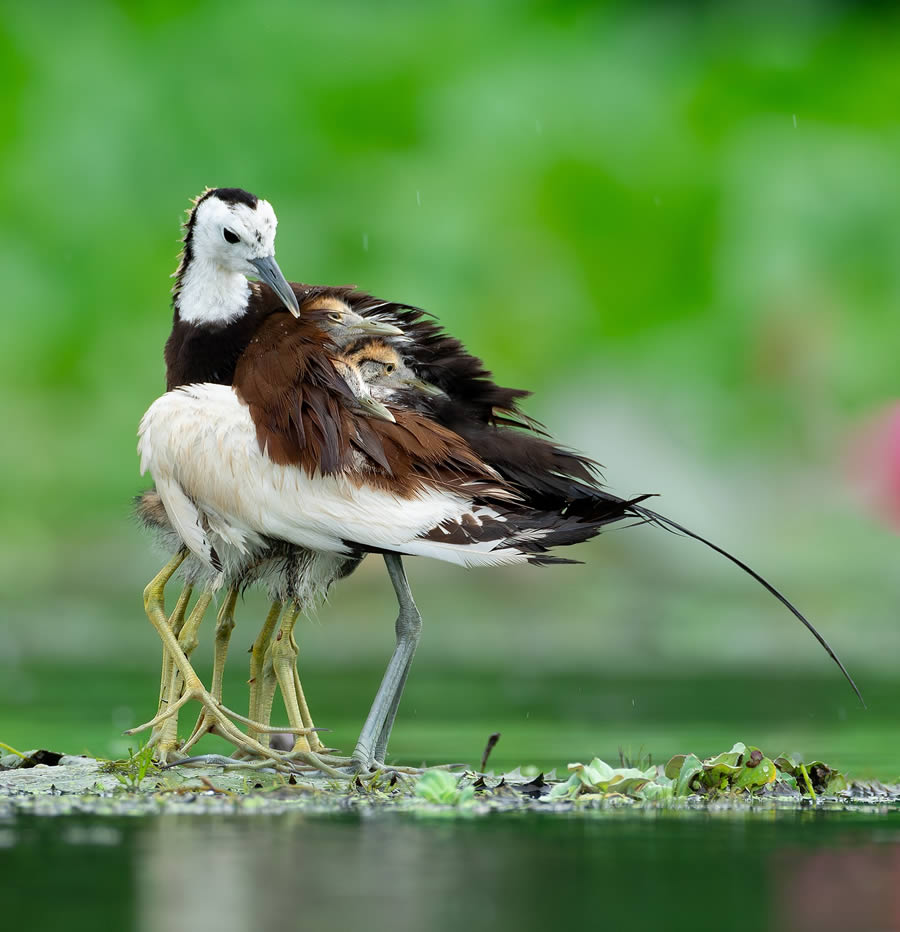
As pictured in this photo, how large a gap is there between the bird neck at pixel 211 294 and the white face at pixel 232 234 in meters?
0.03

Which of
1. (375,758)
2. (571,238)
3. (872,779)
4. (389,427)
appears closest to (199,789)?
(375,758)

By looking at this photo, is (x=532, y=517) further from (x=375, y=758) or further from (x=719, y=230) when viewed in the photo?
(x=719, y=230)

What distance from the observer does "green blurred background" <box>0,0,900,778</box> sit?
1761cm

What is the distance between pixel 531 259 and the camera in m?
21.9

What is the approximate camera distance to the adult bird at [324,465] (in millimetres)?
6895

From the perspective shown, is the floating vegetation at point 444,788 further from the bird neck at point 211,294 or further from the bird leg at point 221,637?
the bird neck at point 211,294

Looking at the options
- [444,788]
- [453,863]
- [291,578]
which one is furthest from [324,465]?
[453,863]

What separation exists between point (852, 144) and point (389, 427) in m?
17.5

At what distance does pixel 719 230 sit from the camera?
74.5 feet

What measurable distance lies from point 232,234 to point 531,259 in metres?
14.7

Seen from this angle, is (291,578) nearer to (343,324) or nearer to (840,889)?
(343,324)

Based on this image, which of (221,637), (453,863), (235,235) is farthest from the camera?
(221,637)

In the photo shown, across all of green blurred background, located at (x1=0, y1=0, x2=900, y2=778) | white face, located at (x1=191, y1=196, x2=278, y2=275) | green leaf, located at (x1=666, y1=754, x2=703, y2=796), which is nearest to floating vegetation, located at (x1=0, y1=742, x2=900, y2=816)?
green leaf, located at (x1=666, y1=754, x2=703, y2=796)

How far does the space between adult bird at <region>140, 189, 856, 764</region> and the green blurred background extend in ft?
20.3
